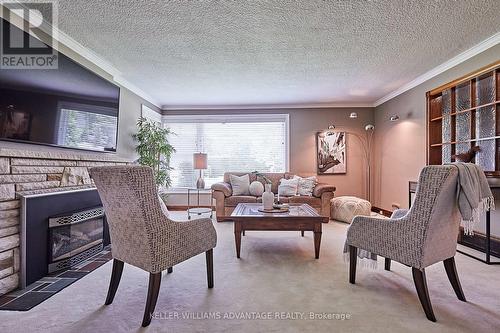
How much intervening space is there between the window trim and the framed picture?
71 centimetres

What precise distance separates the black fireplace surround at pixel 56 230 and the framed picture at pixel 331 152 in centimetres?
431

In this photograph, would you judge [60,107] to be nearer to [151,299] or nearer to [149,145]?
[149,145]

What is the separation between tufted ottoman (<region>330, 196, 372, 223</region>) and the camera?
4281mm

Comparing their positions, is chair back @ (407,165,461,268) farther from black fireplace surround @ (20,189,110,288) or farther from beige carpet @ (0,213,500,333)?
black fireplace surround @ (20,189,110,288)

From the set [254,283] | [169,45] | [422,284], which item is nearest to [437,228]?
[422,284]

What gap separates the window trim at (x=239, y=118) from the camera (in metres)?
5.68

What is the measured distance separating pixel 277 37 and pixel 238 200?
268 centimetres

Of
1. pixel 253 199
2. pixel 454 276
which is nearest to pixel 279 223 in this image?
pixel 454 276

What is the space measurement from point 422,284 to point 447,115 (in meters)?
2.87

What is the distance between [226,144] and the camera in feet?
19.0

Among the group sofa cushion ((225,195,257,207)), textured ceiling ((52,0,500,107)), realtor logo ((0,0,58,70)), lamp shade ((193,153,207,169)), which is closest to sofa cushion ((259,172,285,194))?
sofa cushion ((225,195,257,207))

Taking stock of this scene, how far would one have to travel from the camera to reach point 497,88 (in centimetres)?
273

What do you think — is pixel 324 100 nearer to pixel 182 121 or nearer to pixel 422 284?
pixel 182 121

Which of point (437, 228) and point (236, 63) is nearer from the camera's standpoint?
point (437, 228)
